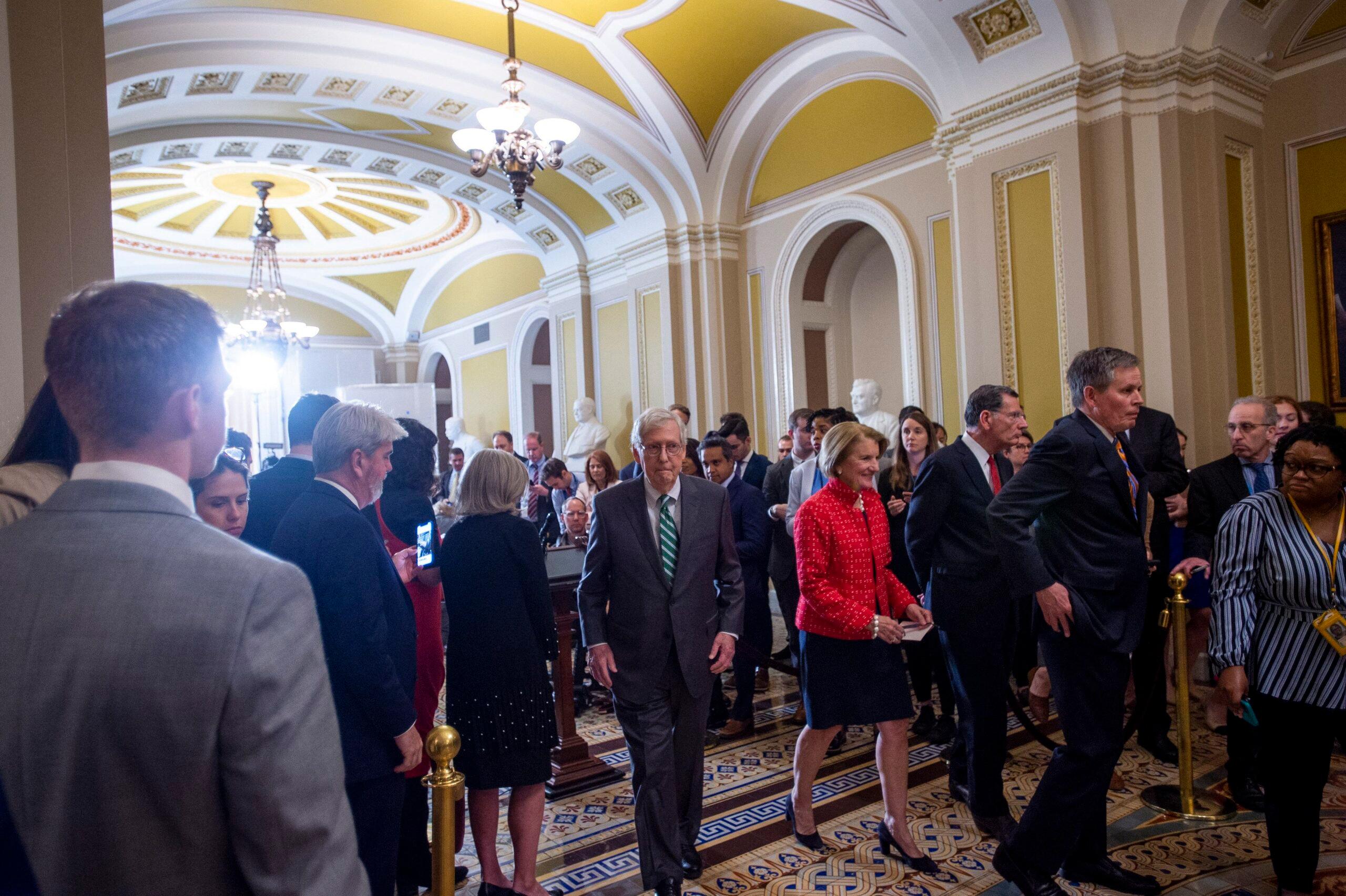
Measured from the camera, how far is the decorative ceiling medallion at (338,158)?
31.2 ft

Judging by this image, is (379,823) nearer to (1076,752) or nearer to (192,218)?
(1076,752)

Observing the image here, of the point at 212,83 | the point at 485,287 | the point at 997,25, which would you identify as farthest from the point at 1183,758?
the point at 485,287

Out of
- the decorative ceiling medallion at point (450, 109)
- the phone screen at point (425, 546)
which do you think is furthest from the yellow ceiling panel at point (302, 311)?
the phone screen at point (425, 546)

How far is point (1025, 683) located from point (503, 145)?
4.87m

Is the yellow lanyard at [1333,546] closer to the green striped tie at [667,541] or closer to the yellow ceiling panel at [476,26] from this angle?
the green striped tie at [667,541]

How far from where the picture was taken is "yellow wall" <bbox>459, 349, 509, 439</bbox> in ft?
47.5

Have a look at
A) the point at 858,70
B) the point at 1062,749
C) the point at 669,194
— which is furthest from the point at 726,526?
the point at 669,194

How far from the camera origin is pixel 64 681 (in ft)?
3.09

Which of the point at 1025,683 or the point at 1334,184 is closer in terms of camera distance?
the point at 1025,683

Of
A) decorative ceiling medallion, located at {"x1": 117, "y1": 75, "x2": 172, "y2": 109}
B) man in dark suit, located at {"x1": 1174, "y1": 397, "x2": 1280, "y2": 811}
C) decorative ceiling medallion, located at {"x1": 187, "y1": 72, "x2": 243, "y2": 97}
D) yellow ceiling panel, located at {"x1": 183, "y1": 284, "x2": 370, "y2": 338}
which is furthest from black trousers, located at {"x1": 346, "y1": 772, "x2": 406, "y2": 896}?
yellow ceiling panel, located at {"x1": 183, "y1": 284, "x2": 370, "y2": 338}

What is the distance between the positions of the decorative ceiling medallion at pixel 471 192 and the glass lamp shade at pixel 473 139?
3677 millimetres

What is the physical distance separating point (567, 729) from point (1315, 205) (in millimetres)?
6057

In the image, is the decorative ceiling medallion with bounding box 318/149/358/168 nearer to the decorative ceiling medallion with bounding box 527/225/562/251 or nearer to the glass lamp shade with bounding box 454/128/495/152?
the decorative ceiling medallion with bounding box 527/225/562/251

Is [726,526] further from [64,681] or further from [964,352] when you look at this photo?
[964,352]
